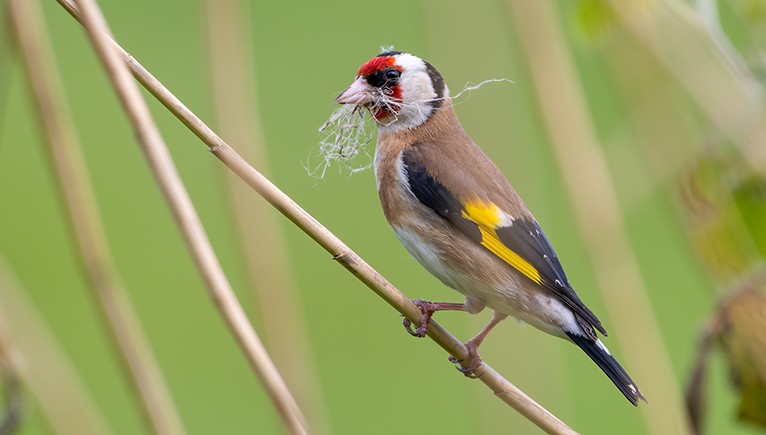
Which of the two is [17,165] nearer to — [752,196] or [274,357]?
[274,357]

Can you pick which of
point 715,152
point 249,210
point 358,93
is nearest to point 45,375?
point 249,210

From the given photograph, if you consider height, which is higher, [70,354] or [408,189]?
[70,354]

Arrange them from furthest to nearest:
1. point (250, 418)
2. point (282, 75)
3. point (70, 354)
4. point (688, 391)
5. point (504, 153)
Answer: point (282, 75), point (70, 354), point (250, 418), point (504, 153), point (688, 391)

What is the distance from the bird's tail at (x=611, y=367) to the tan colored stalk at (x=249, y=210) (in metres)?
0.67

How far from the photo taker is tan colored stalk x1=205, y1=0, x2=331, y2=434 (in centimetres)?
159

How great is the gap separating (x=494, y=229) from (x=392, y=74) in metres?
0.45

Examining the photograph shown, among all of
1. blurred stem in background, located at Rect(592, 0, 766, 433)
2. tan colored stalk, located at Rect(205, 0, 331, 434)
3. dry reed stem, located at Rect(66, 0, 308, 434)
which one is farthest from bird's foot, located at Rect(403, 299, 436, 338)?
blurred stem in background, located at Rect(592, 0, 766, 433)

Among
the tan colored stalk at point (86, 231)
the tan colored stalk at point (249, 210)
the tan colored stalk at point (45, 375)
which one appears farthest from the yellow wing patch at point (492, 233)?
the tan colored stalk at point (45, 375)

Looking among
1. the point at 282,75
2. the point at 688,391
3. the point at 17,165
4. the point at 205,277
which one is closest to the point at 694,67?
the point at 688,391

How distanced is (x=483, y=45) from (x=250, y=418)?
3.45 metres

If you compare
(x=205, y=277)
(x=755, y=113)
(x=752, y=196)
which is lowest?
(x=752, y=196)

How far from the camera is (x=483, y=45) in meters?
2.04

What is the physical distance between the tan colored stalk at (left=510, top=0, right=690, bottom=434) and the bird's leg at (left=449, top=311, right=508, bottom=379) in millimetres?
322

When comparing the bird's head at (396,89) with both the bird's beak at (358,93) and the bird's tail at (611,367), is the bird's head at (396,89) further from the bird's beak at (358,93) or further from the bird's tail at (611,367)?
the bird's tail at (611,367)
